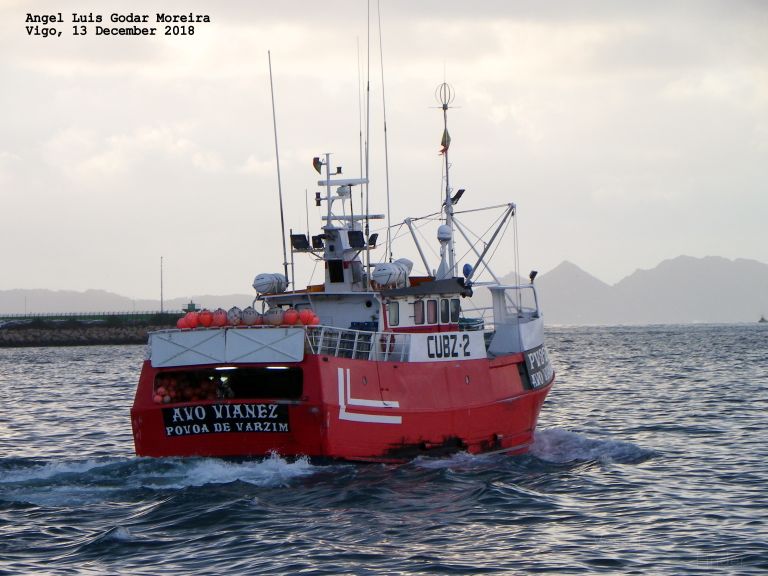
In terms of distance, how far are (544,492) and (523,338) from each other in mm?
7157

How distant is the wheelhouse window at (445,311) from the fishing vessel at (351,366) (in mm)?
25

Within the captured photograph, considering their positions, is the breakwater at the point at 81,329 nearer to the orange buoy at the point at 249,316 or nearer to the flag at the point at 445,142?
the flag at the point at 445,142

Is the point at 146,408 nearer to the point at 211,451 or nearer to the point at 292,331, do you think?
the point at 211,451

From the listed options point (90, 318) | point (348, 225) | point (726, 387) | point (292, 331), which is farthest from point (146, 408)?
point (90, 318)

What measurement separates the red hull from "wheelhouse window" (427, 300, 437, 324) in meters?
1.89

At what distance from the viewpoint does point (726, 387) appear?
4697cm

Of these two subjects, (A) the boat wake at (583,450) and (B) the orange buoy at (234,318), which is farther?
(A) the boat wake at (583,450)

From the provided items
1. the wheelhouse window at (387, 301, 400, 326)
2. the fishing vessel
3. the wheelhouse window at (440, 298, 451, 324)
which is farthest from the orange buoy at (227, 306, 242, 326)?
the wheelhouse window at (440, 298, 451, 324)

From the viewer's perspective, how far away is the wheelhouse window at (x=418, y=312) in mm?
25562

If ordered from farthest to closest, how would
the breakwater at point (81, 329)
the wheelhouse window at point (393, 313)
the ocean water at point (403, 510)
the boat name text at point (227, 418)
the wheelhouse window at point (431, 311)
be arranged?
the breakwater at point (81, 329), the wheelhouse window at point (431, 311), the wheelhouse window at point (393, 313), the boat name text at point (227, 418), the ocean water at point (403, 510)

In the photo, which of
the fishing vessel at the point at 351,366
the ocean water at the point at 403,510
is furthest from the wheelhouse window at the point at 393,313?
→ the ocean water at the point at 403,510

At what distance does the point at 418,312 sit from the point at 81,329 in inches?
3784

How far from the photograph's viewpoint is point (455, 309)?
87.0 ft

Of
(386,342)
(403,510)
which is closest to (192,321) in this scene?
(386,342)
